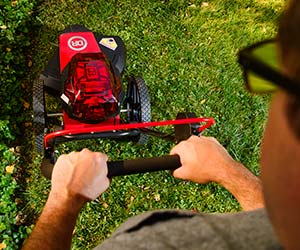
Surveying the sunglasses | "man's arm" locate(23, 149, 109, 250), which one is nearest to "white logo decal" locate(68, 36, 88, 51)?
"man's arm" locate(23, 149, 109, 250)

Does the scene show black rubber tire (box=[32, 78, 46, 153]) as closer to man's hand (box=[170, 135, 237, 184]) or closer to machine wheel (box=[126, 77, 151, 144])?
machine wheel (box=[126, 77, 151, 144])

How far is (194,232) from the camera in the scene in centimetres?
125

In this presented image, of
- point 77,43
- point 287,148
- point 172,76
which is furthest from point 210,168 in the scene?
point 172,76

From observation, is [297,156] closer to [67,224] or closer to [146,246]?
[146,246]

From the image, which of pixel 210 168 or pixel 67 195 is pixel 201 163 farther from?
pixel 67 195

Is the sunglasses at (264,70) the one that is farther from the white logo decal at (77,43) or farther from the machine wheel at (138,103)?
the white logo decal at (77,43)

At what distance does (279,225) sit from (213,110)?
2.56 m

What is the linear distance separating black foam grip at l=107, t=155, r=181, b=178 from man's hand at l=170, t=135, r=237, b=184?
0.03 m

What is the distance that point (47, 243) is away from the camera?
1643 millimetres

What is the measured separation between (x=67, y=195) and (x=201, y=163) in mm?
516

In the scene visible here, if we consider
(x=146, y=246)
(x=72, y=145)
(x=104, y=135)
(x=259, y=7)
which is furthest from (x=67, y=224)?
(x=259, y=7)

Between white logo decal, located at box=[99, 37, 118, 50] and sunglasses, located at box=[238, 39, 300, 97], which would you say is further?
white logo decal, located at box=[99, 37, 118, 50]

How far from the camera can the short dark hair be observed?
81 cm

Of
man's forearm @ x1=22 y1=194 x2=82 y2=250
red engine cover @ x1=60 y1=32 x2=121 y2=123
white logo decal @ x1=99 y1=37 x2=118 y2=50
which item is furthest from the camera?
white logo decal @ x1=99 y1=37 x2=118 y2=50
